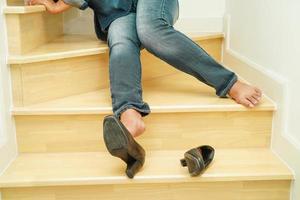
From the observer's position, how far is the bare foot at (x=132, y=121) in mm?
1169

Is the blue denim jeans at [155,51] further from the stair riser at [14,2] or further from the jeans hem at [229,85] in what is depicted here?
the stair riser at [14,2]

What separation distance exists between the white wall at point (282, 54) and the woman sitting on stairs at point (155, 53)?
0.11 meters

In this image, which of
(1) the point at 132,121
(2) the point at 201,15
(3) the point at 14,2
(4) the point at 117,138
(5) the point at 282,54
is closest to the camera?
(4) the point at 117,138

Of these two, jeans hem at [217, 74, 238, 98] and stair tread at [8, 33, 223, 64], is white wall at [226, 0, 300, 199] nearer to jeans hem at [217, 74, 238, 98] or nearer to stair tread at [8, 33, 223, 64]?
jeans hem at [217, 74, 238, 98]

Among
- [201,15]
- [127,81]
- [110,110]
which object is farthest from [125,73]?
[201,15]

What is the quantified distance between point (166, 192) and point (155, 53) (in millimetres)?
468

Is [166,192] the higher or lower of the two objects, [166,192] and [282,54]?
the lower

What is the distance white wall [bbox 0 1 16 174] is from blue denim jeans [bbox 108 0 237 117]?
0.33 metres

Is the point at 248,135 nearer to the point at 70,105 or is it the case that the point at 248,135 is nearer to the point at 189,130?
the point at 189,130

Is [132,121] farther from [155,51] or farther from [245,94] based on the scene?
[245,94]

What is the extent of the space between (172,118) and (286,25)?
0.47 m

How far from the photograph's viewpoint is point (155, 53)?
4.41ft

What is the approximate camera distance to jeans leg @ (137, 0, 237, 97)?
1.30 meters

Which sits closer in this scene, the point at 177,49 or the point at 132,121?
the point at 132,121
